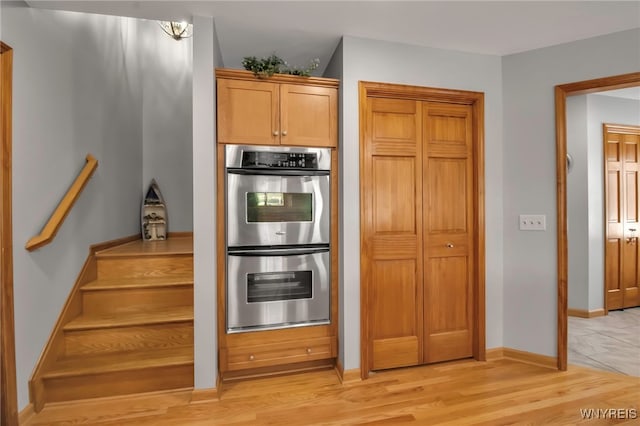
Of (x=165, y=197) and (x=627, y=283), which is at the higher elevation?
(x=165, y=197)

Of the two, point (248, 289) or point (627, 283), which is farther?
point (627, 283)

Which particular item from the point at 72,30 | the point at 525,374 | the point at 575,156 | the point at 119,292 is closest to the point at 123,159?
the point at 72,30

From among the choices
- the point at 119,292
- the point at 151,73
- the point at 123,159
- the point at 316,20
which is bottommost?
the point at 119,292

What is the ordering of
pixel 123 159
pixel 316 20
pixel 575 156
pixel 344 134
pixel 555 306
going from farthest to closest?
pixel 575 156 < pixel 123 159 < pixel 555 306 < pixel 344 134 < pixel 316 20

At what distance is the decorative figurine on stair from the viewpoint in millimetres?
3609

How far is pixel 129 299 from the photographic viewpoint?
2.43 meters

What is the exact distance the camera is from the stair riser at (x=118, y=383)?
1997 millimetres

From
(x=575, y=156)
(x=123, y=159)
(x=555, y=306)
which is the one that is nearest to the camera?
(x=555, y=306)

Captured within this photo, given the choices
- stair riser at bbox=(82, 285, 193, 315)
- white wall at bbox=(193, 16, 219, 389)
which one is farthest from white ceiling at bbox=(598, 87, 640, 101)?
stair riser at bbox=(82, 285, 193, 315)

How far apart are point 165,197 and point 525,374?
4.09m

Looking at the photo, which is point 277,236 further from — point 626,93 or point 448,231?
point 626,93

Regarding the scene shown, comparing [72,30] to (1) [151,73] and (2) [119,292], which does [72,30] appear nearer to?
(1) [151,73]

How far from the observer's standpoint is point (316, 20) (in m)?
2.15

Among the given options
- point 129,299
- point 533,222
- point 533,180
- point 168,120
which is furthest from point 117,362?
point 533,180
